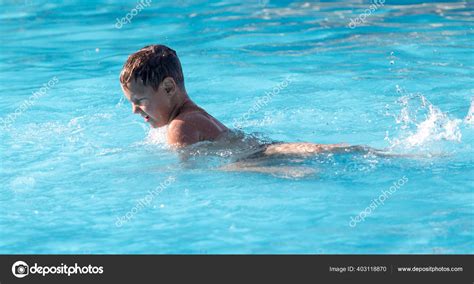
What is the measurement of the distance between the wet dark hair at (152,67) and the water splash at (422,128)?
4.98ft

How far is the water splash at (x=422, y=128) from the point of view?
5.79 meters

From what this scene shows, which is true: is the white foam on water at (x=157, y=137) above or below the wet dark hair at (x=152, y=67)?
below

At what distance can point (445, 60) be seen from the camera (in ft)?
27.5

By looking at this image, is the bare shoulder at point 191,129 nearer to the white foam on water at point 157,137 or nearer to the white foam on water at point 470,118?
the white foam on water at point 157,137

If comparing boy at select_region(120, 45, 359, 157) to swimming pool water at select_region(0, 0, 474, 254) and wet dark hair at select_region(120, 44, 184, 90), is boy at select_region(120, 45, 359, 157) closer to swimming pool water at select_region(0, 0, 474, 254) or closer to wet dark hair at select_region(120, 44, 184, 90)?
wet dark hair at select_region(120, 44, 184, 90)

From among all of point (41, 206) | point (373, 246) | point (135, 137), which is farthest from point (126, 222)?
point (135, 137)

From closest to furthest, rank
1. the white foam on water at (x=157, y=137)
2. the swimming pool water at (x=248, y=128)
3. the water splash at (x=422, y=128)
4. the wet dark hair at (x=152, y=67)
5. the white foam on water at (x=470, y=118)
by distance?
1. the swimming pool water at (x=248, y=128)
2. the wet dark hair at (x=152, y=67)
3. the water splash at (x=422, y=128)
4. the white foam on water at (x=157, y=137)
5. the white foam on water at (x=470, y=118)

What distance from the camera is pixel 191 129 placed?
5422mm

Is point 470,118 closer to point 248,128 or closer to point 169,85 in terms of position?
point 248,128

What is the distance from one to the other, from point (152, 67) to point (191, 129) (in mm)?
451

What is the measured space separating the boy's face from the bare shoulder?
4.6 inches

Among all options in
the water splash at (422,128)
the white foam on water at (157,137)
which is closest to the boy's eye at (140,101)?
the white foam on water at (157,137)

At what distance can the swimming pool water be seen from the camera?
4551 millimetres

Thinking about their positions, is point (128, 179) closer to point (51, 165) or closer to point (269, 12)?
point (51, 165)
